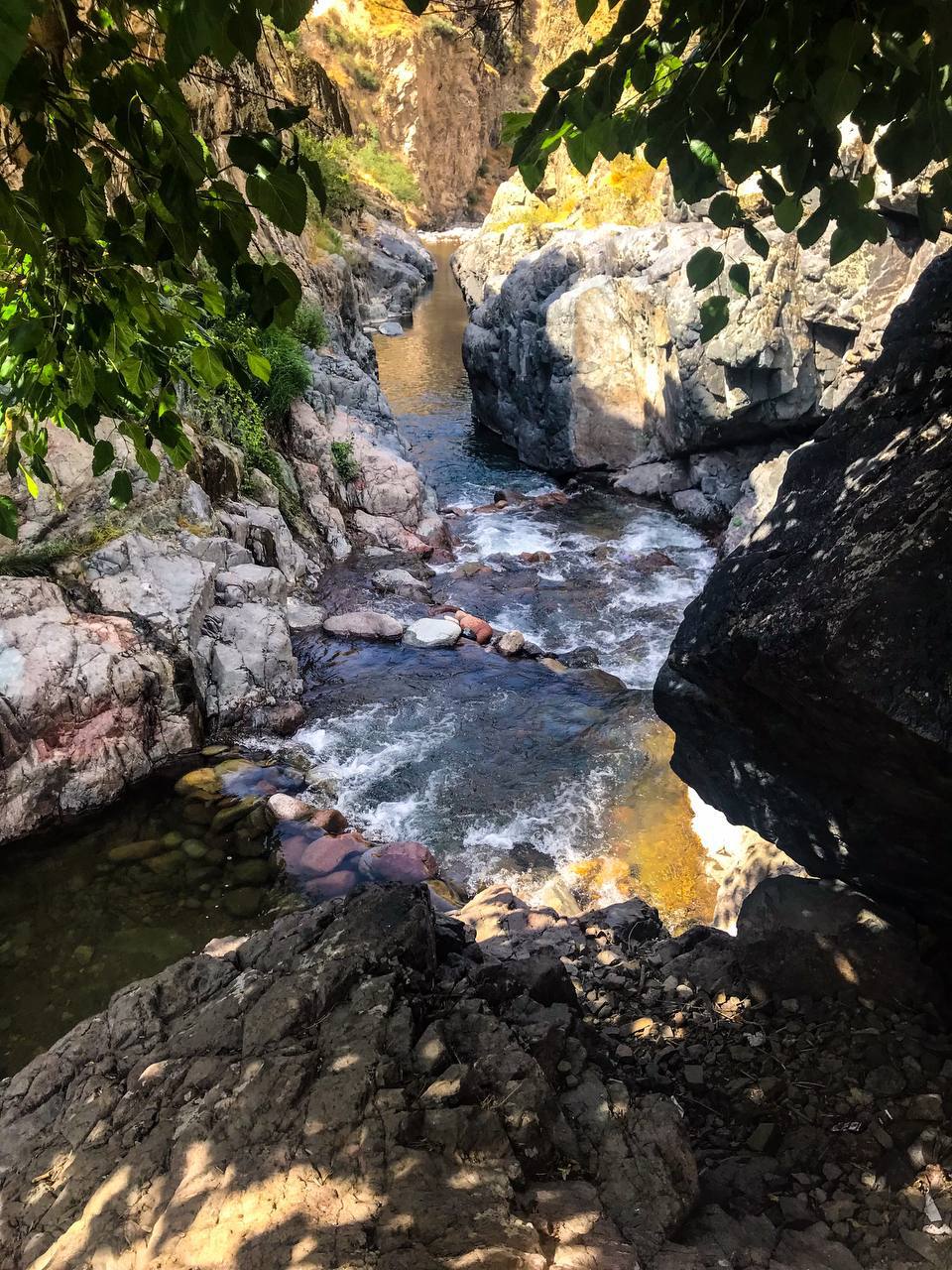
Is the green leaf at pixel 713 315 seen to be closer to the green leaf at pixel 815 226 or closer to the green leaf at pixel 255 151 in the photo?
the green leaf at pixel 815 226

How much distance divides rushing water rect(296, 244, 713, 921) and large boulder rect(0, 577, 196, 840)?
1832 mm

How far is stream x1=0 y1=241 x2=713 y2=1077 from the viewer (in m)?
6.48

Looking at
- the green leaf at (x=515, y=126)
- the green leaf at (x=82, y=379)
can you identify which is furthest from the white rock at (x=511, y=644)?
the green leaf at (x=82, y=379)

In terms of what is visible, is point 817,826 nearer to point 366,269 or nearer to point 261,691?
point 261,691

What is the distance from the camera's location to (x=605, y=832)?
783cm

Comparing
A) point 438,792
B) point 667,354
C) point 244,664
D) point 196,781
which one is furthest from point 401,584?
point 667,354

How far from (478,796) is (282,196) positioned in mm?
7360

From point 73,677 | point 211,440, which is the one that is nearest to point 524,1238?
point 73,677

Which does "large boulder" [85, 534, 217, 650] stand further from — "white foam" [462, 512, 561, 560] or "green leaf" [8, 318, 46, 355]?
"green leaf" [8, 318, 46, 355]

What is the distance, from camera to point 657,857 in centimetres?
745

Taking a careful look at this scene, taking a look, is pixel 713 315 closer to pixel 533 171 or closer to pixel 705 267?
pixel 705 267

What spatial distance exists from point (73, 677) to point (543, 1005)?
6300 mm

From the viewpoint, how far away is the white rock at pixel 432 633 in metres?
11.3

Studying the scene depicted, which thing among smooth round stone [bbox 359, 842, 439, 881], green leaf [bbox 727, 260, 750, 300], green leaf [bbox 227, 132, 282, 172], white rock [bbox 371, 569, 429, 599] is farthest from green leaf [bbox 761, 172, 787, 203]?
white rock [bbox 371, 569, 429, 599]
